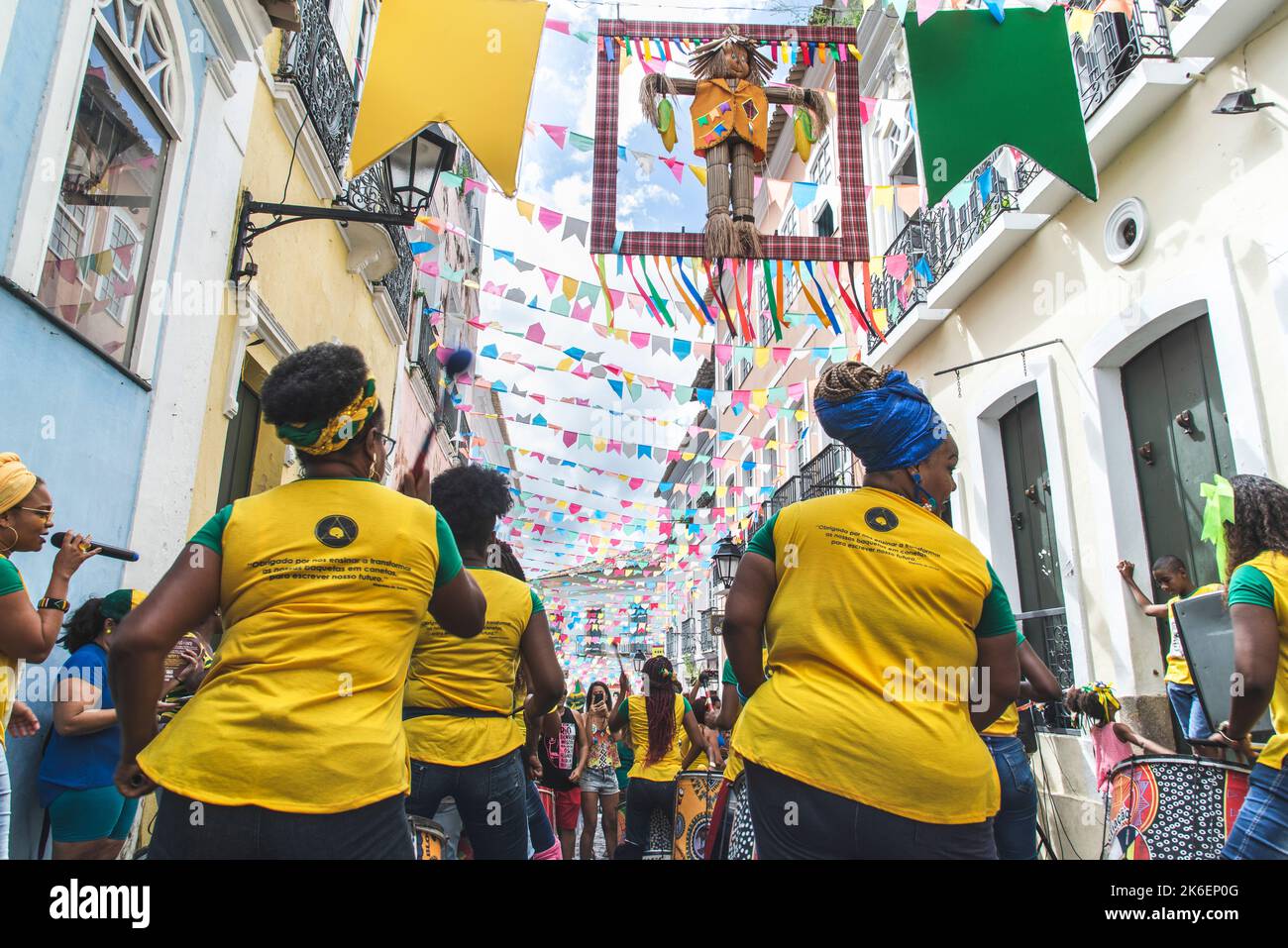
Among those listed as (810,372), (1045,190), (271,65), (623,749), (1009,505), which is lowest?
(623,749)

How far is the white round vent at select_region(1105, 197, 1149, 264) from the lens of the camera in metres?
6.75

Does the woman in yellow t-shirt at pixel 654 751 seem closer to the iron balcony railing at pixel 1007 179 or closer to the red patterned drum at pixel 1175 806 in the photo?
the red patterned drum at pixel 1175 806

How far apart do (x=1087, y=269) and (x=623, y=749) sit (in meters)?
6.21

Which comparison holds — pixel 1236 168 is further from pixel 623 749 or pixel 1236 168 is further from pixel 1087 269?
pixel 623 749

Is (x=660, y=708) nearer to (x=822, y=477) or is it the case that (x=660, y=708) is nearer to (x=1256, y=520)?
(x=1256, y=520)

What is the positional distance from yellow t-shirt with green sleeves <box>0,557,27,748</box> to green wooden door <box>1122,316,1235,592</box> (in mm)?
6782

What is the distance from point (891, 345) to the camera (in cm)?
1112

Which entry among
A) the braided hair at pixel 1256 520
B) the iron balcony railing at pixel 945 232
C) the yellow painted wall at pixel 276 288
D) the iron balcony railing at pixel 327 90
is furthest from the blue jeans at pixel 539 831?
the iron balcony railing at pixel 945 232

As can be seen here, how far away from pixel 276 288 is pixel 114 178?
2.20m

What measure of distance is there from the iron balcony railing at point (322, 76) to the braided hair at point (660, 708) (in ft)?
18.0

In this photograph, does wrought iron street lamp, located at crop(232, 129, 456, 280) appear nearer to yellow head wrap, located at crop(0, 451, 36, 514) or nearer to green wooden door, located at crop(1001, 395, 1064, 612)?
yellow head wrap, located at crop(0, 451, 36, 514)

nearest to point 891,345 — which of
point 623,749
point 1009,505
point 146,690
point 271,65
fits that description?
point 1009,505

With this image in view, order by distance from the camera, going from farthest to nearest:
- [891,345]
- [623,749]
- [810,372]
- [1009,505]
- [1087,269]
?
[810,372]
[891,345]
[1009,505]
[623,749]
[1087,269]

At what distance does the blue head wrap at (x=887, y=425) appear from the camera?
2055mm
